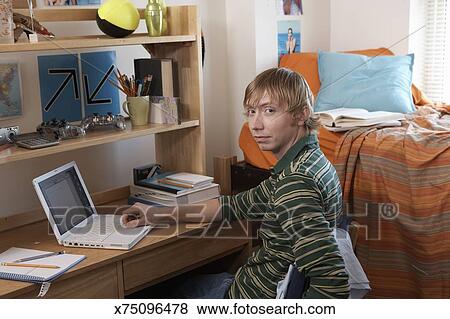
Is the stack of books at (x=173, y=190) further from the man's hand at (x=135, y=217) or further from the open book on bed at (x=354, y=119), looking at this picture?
the open book on bed at (x=354, y=119)

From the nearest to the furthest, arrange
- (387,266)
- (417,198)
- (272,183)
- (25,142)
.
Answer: (272,183), (25,142), (417,198), (387,266)

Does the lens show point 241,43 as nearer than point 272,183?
No

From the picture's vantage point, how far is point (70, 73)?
7.53 feet

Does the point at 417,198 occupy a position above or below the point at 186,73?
below

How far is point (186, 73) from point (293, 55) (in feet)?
3.00

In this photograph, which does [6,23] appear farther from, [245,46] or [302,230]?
[245,46]

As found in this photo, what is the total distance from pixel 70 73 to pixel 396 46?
1746 mm

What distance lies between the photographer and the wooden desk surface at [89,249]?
159cm

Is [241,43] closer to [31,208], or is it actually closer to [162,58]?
[162,58]

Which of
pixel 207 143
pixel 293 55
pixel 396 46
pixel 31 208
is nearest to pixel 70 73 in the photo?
pixel 31 208

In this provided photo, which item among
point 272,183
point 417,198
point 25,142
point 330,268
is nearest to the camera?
point 330,268

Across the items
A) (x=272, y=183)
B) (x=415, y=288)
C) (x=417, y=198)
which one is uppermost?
(x=272, y=183)

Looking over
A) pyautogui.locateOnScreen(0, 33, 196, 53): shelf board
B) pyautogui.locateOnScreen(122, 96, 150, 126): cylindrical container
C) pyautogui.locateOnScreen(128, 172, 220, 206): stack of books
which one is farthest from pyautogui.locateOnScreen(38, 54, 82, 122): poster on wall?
pyautogui.locateOnScreen(128, 172, 220, 206): stack of books

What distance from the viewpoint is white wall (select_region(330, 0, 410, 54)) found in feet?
10.5
